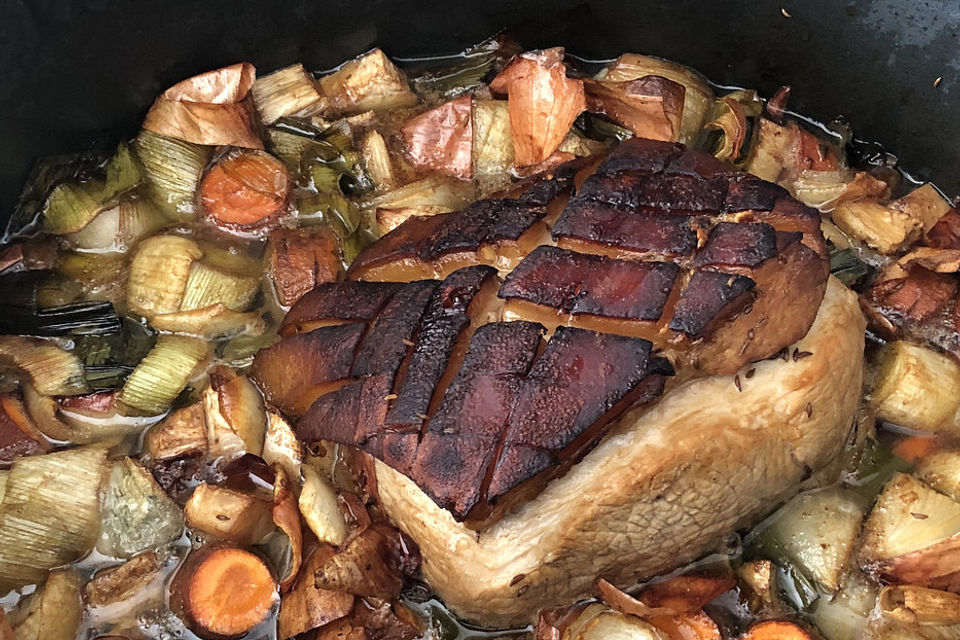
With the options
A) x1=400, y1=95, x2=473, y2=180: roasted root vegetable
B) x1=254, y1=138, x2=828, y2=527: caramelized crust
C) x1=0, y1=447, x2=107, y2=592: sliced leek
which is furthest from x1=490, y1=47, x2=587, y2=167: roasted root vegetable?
x1=0, y1=447, x2=107, y2=592: sliced leek

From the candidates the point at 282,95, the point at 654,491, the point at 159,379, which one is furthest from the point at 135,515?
the point at 282,95

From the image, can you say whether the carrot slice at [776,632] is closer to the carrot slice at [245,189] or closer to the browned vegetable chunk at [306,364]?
the browned vegetable chunk at [306,364]

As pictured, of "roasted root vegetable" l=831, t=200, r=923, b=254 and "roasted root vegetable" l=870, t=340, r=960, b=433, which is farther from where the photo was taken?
"roasted root vegetable" l=831, t=200, r=923, b=254

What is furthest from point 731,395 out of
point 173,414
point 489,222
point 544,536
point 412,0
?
point 412,0

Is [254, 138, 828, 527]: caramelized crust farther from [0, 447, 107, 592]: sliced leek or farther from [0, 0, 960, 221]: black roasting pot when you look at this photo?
[0, 0, 960, 221]: black roasting pot

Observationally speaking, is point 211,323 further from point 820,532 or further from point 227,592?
point 820,532

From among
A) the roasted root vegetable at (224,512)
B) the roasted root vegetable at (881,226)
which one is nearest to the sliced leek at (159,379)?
the roasted root vegetable at (224,512)
